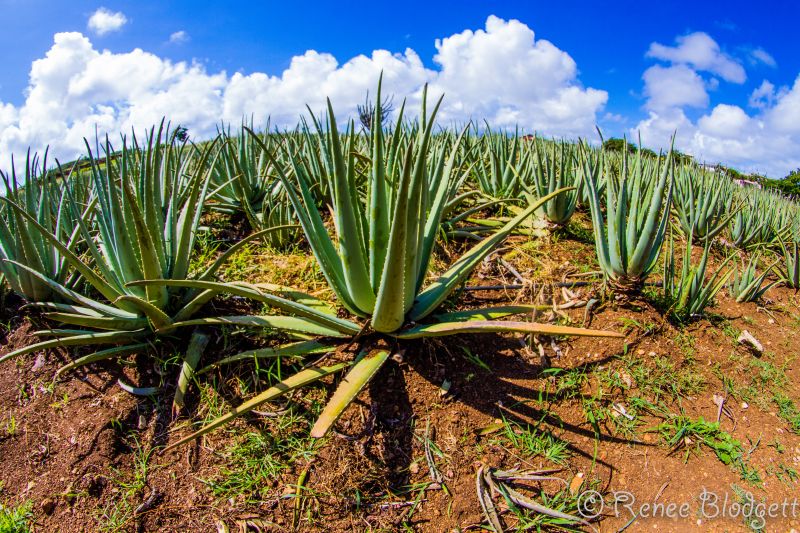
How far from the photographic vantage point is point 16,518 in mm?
1642

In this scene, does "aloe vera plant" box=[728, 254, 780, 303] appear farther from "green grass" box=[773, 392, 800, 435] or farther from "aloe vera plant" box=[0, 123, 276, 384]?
"aloe vera plant" box=[0, 123, 276, 384]

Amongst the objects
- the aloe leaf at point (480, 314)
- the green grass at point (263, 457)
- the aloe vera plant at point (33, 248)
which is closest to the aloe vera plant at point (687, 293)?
the aloe leaf at point (480, 314)

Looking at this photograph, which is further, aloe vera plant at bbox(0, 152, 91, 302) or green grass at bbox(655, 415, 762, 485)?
aloe vera plant at bbox(0, 152, 91, 302)

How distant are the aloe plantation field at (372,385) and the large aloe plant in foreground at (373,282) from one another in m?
0.01

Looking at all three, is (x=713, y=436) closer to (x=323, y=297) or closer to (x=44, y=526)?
(x=323, y=297)

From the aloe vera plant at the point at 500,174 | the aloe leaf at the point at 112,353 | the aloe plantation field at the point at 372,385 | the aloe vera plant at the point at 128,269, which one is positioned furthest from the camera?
the aloe vera plant at the point at 500,174

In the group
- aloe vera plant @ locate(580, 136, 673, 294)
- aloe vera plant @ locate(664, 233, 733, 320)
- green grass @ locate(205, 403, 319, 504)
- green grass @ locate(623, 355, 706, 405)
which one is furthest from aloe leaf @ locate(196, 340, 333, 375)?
aloe vera plant @ locate(664, 233, 733, 320)

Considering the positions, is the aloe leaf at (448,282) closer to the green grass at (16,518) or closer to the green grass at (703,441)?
the green grass at (703,441)

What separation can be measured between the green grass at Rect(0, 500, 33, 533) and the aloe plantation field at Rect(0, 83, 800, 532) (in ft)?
0.03

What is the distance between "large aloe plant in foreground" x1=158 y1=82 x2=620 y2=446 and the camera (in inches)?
58.0

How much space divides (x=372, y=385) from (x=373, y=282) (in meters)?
0.48

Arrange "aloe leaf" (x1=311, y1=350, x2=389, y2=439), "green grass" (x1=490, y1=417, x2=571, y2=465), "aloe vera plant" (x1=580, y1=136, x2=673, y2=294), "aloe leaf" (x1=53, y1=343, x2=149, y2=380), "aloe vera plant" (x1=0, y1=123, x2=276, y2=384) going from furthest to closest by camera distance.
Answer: "aloe vera plant" (x1=580, y1=136, x2=673, y2=294)
"aloe leaf" (x1=53, y1=343, x2=149, y2=380)
"aloe vera plant" (x1=0, y1=123, x2=276, y2=384)
"green grass" (x1=490, y1=417, x2=571, y2=465)
"aloe leaf" (x1=311, y1=350, x2=389, y2=439)

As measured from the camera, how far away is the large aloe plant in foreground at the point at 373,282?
147 centimetres

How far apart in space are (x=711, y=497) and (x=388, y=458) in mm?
1270
